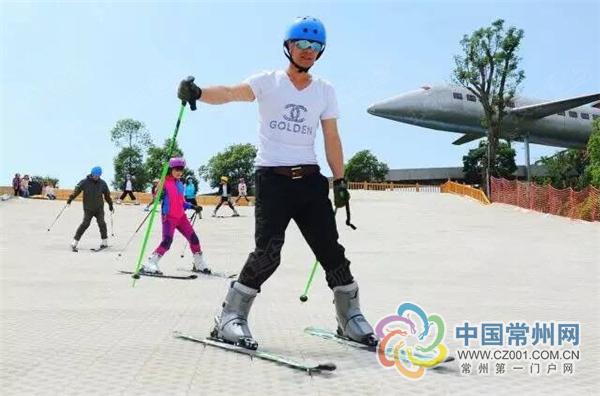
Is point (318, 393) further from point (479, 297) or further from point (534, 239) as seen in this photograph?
point (534, 239)

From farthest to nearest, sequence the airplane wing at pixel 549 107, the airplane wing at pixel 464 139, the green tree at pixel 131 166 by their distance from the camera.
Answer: the green tree at pixel 131 166, the airplane wing at pixel 464 139, the airplane wing at pixel 549 107

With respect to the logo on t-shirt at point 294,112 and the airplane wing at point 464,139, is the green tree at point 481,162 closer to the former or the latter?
the airplane wing at point 464,139

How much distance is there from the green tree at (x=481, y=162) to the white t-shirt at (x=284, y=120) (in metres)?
66.4

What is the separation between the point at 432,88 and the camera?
52594 millimetres

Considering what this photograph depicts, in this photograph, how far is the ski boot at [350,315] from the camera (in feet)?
13.3

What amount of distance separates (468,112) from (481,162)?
19.2m

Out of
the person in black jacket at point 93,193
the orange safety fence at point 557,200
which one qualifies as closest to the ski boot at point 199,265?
the person in black jacket at point 93,193

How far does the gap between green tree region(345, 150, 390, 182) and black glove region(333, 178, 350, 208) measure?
275ft

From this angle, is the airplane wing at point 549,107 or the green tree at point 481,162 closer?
the airplane wing at point 549,107

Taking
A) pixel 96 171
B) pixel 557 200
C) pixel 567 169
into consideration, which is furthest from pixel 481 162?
pixel 96 171

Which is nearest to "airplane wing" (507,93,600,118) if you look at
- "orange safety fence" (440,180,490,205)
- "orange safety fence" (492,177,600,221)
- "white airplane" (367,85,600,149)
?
"white airplane" (367,85,600,149)

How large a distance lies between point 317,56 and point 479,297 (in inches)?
142

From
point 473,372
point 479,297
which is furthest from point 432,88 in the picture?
A: point 473,372

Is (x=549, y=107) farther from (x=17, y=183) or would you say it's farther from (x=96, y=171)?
(x=96, y=171)
